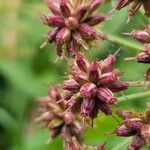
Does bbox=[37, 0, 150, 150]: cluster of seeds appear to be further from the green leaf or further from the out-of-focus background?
the out-of-focus background

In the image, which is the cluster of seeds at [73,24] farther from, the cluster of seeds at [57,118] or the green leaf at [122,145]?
the green leaf at [122,145]

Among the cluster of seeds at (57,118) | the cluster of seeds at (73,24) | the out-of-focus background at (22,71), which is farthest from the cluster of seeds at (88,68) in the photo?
the out-of-focus background at (22,71)

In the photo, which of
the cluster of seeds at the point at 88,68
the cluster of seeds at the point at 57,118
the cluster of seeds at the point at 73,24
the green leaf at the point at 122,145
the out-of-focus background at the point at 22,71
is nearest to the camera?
the cluster of seeds at the point at 88,68

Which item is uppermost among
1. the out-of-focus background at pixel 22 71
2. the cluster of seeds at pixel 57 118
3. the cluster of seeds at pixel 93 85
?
the out-of-focus background at pixel 22 71

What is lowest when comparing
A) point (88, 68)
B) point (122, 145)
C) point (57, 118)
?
point (122, 145)

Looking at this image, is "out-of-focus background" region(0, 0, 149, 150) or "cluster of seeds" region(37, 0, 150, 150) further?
"out-of-focus background" region(0, 0, 149, 150)

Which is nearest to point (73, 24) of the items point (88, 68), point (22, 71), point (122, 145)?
point (88, 68)

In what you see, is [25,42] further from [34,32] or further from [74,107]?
[74,107]

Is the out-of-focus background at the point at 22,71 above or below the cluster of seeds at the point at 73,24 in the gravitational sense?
above

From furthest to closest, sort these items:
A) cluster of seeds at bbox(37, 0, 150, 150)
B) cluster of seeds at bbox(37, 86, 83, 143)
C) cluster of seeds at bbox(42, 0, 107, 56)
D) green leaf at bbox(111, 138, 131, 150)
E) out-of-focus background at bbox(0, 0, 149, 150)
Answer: out-of-focus background at bbox(0, 0, 149, 150)
cluster of seeds at bbox(37, 86, 83, 143)
cluster of seeds at bbox(42, 0, 107, 56)
green leaf at bbox(111, 138, 131, 150)
cluster of seeds at bbox(37, 0, 150, 150)

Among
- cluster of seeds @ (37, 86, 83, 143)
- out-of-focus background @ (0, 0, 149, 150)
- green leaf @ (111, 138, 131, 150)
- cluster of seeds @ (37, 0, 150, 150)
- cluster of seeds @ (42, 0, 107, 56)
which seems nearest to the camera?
cluster of seeds @ (37, 0, 150, 150)

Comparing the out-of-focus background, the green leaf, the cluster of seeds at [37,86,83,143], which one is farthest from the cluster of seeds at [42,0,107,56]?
the out-of-focus background

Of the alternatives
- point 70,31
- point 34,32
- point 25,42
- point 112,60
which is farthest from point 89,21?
point 25,42

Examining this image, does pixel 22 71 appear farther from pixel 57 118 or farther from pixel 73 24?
pixel 73 24
